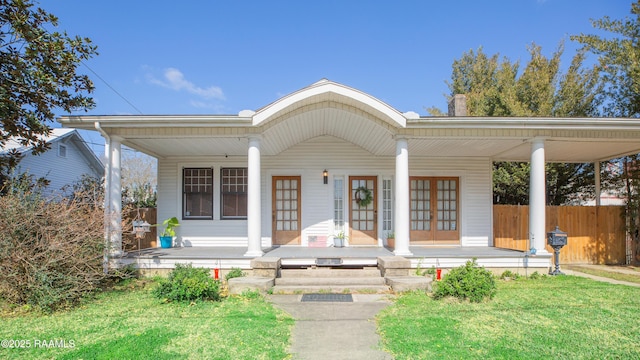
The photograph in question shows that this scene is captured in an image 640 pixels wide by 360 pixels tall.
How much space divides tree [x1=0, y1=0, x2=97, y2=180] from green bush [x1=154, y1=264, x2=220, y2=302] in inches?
153

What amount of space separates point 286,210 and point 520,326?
6156mm

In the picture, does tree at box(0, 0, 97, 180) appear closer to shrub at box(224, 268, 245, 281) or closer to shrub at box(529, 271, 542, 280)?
shrub at box(224, 268, 245, 281)

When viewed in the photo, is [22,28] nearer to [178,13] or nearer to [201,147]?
[201,147]

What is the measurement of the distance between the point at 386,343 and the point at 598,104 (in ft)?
40.4

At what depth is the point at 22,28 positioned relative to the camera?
18.2 feet

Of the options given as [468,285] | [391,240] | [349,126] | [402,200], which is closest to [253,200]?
[349,126]

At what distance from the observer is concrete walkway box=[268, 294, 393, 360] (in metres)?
3.41

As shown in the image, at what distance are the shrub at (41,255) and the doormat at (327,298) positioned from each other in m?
3.26

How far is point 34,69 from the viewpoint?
5.73m

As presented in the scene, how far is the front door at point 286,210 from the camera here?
910 cm

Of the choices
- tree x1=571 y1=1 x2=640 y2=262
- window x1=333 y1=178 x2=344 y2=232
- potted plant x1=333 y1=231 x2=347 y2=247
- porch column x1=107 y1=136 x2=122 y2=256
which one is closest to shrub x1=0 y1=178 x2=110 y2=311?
porch column x1=107 y1=136 x2=122 y2=256

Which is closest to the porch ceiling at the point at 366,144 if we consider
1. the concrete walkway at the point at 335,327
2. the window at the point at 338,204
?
the window at the point at 338,204

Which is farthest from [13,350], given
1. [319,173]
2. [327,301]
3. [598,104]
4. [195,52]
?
[598,104]

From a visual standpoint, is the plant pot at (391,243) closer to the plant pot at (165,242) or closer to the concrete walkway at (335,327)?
the concrete walkway at (335,327)
